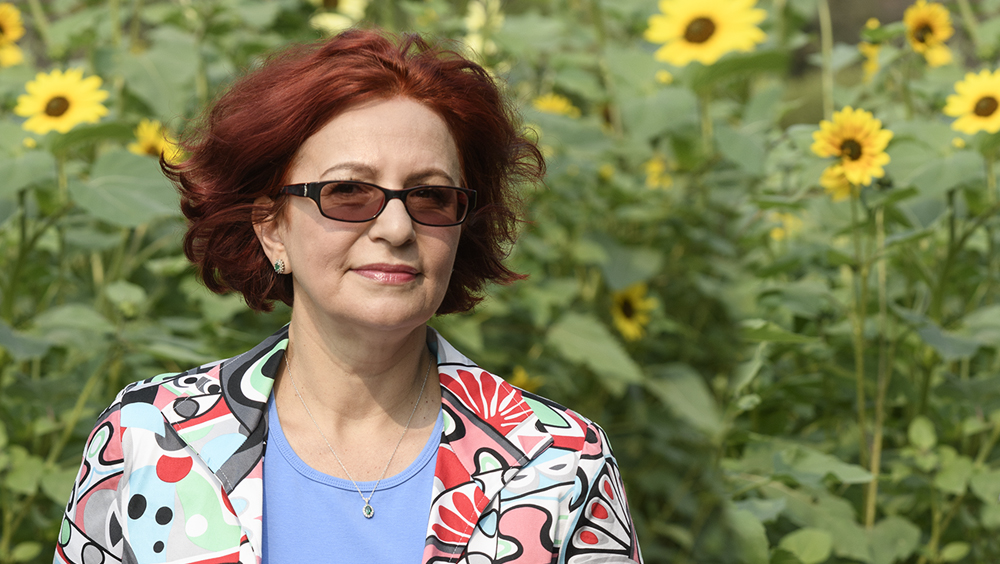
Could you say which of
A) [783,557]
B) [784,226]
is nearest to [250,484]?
[783,557]

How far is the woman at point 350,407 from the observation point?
1.33 m

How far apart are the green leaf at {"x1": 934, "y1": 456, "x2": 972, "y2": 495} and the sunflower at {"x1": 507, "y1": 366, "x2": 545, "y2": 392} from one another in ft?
4.15

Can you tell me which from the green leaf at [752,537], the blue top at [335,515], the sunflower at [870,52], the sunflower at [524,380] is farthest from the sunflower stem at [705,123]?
the blue top at [335,515]

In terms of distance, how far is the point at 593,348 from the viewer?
9.33ft

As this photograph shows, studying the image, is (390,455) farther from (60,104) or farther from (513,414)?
(60,104)

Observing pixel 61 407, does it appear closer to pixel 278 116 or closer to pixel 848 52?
pixel 278 116

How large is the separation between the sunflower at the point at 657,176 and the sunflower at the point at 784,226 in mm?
401

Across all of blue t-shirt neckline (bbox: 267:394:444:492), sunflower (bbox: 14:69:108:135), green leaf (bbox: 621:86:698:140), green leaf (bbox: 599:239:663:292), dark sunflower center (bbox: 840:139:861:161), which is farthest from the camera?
green leaf (bbox: 599:239:663:292)

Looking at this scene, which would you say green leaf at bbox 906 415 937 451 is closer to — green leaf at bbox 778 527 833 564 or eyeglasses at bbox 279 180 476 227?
green leaf at bbox 778 527 833 564

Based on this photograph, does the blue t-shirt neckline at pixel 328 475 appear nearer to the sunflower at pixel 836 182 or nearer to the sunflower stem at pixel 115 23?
the sunflower at pixel 836 182

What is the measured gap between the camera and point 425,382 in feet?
5.17

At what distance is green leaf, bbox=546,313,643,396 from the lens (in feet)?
9.08

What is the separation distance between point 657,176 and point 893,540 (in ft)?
6.08

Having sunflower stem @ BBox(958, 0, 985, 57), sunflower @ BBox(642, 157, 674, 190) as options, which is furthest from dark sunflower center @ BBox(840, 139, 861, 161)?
sunflower @ BBox(642, 157, 674, 190)
